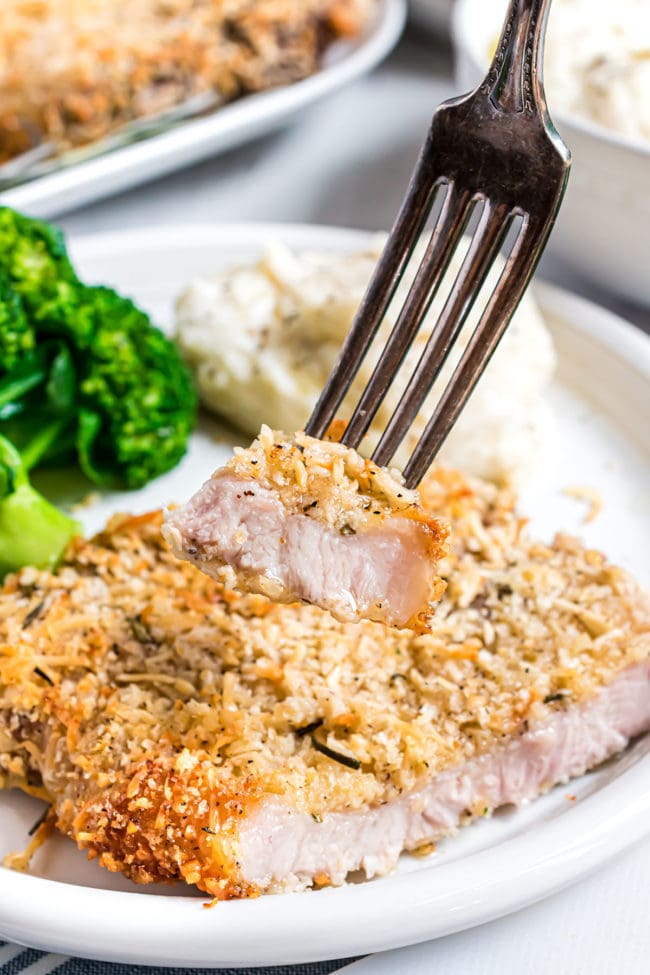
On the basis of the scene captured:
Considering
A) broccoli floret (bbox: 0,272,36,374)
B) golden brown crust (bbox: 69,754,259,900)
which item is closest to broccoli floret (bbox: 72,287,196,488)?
broccoli floret (bbox: 0,272,36,374)

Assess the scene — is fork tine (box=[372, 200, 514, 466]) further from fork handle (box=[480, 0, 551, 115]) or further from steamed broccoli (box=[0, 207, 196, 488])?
steamed broccoli (box=[0, 207, 196, 488])

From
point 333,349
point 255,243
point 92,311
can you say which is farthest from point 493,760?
point 255,243

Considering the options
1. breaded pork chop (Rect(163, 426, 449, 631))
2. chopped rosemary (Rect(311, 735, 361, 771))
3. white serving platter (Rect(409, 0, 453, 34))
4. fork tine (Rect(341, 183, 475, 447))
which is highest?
fork tine (Rect(341, 183, 475, 447))

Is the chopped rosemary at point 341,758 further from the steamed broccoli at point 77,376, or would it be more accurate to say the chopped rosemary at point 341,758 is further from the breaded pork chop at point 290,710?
the steamed broccoli at point 77,376

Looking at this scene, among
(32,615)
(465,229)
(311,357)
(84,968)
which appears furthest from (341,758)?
(311,357)

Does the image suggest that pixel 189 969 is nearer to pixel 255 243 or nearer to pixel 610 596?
pixel 610 596

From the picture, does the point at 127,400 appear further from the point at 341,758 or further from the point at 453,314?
the point at 341,758

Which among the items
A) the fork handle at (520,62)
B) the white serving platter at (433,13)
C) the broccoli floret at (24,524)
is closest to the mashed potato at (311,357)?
the broccoli floret at (24,524)
